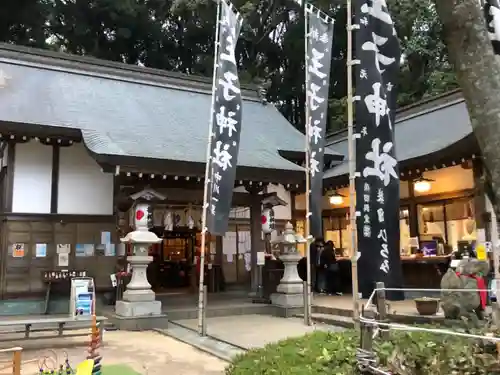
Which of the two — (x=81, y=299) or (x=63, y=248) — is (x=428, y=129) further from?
(x=81, y=299)

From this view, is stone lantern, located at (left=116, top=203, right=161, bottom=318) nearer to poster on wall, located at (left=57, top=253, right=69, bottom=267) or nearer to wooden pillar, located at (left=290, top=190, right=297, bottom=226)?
poster on wall, located at (left=57, top=253, right=69, bottom=267)

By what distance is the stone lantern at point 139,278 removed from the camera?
30.9ft

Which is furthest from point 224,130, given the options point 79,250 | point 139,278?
point 79,250

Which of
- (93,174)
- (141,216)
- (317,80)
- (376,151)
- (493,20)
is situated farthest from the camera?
(93,174)

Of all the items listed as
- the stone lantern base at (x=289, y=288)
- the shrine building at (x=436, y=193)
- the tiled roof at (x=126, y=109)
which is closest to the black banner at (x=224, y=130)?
the tiled roof at (x=126, y=109)

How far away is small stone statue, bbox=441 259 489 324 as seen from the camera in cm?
760

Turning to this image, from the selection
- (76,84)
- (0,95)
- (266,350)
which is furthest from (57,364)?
(76,84)

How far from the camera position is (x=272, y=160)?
12055 millimetres

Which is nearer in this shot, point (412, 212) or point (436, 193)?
point (436, 193)

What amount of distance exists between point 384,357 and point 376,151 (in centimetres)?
234

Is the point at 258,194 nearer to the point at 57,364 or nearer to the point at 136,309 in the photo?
the point at 136,309

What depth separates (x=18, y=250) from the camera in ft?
34.2

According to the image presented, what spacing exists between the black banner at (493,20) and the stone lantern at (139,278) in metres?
7.33

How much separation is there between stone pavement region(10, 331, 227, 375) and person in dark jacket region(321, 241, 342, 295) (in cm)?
569
